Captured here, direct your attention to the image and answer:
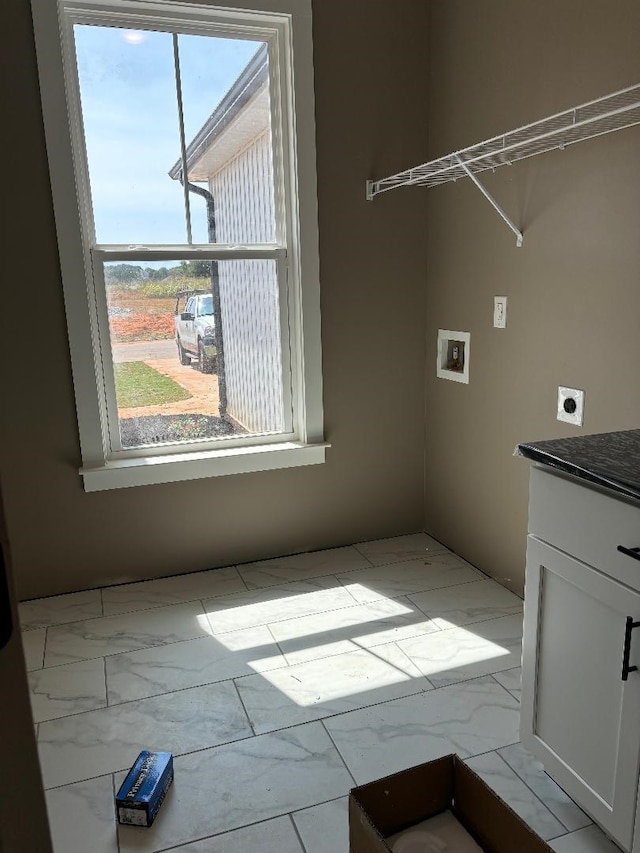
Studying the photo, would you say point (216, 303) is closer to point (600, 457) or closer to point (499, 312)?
point (499, 312)

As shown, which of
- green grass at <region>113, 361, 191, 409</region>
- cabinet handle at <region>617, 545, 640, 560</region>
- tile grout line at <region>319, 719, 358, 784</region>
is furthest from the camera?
green grass at <region>113, 361, 191, 409</region>

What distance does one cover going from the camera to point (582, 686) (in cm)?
138

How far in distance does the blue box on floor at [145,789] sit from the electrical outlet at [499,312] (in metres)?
1.84

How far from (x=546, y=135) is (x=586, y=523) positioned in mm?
1022

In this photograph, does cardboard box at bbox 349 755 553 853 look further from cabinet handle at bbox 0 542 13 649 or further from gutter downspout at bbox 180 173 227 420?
gutter downspout at bbox 180 173 227 420

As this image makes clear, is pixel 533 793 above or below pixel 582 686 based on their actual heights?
below

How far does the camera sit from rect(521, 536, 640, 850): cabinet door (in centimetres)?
126

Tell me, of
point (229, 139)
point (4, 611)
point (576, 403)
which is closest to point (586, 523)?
point (576, 403)

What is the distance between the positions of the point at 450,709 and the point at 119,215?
83.9 inches

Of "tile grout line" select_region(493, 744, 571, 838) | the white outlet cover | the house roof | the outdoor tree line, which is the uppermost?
the house roof

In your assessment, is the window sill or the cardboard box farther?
the window sill

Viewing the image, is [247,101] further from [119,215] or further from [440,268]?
[440,268]

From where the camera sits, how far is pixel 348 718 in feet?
6.15

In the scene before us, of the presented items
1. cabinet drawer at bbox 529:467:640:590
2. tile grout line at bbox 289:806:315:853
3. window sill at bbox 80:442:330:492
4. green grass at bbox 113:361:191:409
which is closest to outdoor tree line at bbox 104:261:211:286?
green grass at bbox 113:361:191:409
